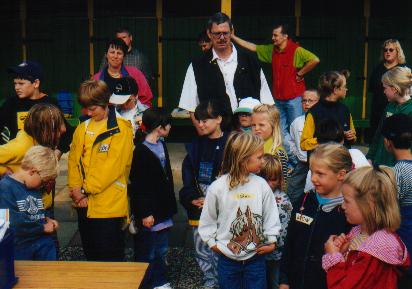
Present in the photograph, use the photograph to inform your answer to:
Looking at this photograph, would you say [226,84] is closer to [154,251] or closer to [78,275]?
[154,251]

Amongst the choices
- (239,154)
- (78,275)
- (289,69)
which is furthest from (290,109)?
(78,275)

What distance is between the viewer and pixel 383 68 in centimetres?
862

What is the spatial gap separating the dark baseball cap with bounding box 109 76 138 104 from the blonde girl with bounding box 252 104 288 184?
1.16 meters

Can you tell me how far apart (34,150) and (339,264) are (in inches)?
85.4

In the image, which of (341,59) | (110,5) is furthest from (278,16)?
(110,5)

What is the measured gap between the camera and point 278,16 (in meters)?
10.9

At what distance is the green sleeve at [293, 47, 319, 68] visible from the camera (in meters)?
9.32

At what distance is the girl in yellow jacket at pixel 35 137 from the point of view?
5320 millimetres

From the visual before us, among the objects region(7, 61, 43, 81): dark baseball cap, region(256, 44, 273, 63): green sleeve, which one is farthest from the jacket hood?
region(256, 44, 273, 63): green sleeve

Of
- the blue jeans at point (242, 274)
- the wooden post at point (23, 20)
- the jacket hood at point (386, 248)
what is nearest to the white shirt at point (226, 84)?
the blue jeans at point (242, 274)

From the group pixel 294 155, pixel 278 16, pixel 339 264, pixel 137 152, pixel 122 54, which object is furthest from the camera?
pixel 278 16

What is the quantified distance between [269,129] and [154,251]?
1.33 m

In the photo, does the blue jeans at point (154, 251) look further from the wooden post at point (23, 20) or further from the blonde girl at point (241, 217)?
the wooden post at point (23, 20)

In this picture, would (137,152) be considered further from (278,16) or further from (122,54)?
(278,16)
